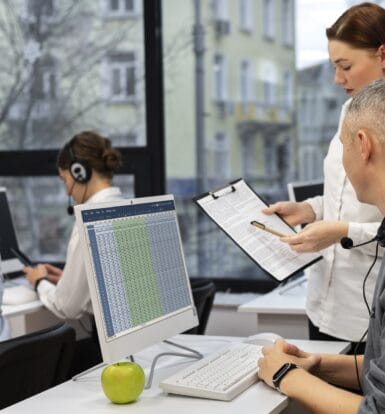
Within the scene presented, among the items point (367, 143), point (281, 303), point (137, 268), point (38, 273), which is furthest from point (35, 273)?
point (367, 143)

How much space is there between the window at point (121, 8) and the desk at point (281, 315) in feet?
5.86

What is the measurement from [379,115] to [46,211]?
3.01m

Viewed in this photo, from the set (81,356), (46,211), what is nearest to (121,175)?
(46,211)

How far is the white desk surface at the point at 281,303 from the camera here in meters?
3.04

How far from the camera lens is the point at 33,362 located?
202cm

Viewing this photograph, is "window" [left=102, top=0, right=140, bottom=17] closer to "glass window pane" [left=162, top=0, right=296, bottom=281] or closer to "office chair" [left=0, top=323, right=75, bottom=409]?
"glass window pane" [left=162, top=0, right=296, bottom=281]

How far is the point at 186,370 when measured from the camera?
6.28 ft

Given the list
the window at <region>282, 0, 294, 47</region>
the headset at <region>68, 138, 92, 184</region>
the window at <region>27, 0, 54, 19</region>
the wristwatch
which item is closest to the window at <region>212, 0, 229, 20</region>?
the window at <region>282, 0, 294, 47</region>

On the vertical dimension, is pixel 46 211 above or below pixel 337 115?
below

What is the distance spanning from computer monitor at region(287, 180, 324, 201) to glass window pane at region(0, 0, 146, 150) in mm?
1056

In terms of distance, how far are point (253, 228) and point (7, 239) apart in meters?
1.69

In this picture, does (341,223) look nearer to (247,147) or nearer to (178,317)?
(178,317)

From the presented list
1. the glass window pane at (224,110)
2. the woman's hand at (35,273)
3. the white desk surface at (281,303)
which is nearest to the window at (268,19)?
the glass window pane at (224,110)

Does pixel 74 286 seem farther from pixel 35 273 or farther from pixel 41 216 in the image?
pixel 41 216
